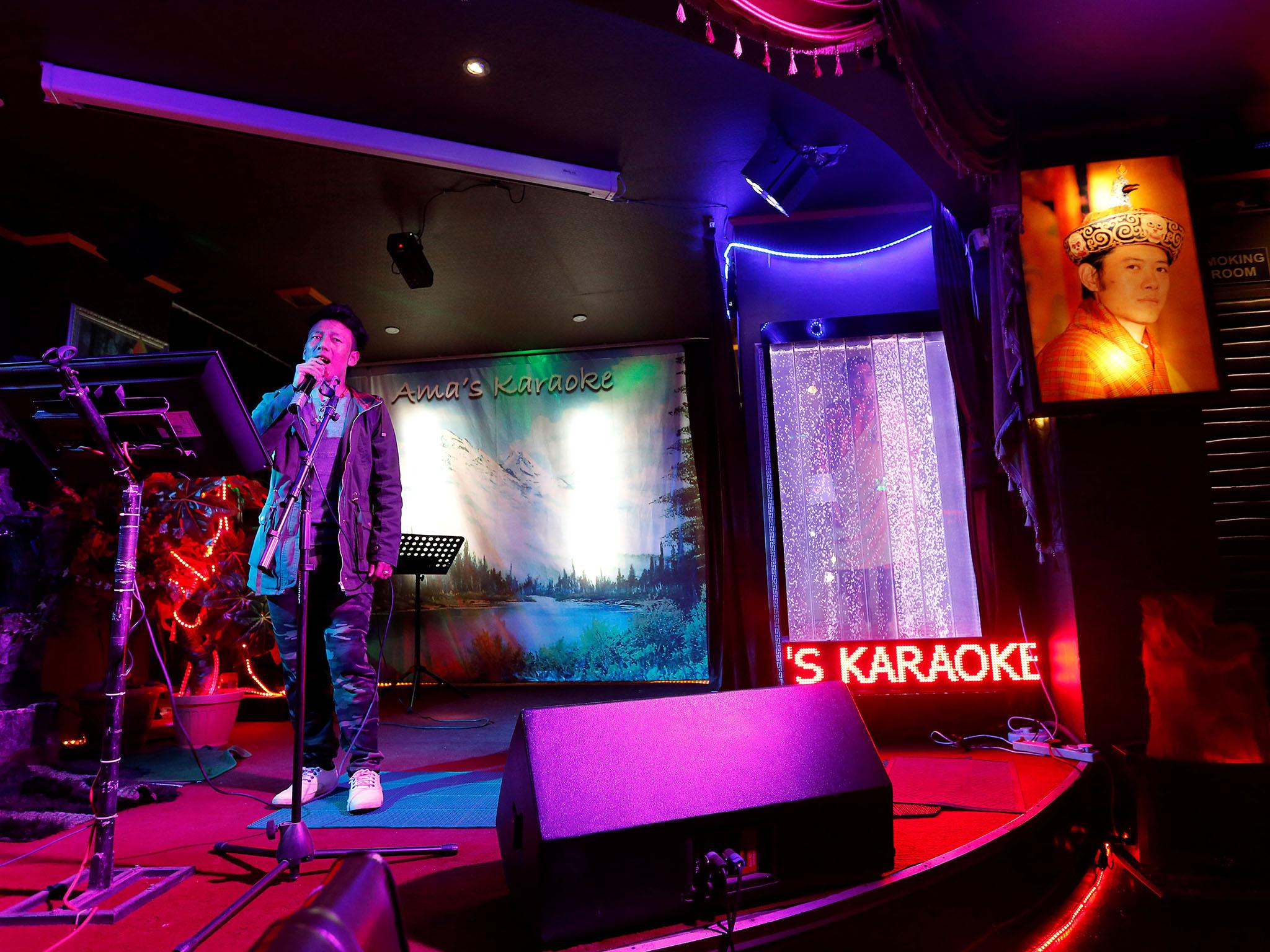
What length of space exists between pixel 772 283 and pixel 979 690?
2.21 metres

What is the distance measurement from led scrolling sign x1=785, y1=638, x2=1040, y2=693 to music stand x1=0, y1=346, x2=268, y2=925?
2389 millimetres

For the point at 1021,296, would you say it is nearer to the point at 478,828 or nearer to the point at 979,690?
the point at 979,690

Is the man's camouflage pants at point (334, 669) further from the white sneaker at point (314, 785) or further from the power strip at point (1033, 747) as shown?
the power strip at point (1033, 747)

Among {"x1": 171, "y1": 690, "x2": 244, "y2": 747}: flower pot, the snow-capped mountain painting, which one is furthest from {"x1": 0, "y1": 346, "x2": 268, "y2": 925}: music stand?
the snow-capped mountain painting

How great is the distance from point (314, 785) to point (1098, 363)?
323 cm

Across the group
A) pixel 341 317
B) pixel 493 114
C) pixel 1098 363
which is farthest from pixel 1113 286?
pixel 341 317

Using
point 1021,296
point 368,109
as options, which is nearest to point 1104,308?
point 1021,296

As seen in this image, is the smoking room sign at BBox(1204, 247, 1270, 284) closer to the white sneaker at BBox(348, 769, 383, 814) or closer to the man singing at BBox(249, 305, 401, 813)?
the man singing at BBox(249, 305, 401, 813)

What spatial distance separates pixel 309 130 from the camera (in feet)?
10.4

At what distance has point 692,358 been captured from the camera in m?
6.09

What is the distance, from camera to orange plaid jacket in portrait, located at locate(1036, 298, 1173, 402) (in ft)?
9.29

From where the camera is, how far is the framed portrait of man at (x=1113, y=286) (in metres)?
2.84

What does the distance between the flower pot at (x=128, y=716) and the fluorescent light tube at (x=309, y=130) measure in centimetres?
271

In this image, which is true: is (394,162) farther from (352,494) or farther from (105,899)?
(105,899)
